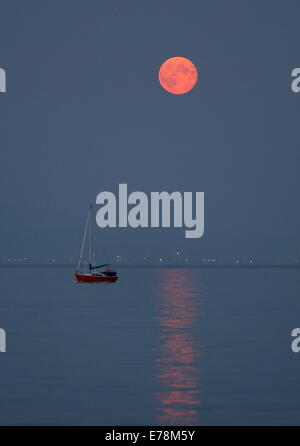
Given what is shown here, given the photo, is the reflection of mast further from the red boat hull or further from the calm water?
the red boat hull

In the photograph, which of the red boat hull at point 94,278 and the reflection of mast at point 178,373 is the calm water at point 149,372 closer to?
the reflection of mast at point 178,373

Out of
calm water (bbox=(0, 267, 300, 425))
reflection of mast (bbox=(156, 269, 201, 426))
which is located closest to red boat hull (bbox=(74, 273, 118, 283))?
calm water (bbox=(0, 267, 300, 425))

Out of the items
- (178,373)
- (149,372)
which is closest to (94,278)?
(149,372)

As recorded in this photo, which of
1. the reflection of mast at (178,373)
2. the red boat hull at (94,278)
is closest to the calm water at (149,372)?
the reflection of mast at (178,373)

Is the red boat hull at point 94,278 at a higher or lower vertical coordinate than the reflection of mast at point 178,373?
higher

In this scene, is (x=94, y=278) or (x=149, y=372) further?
(x=94, y=278)

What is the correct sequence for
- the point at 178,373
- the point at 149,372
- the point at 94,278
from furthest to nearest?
the point at 94,278, the point at 149,372, the point at 178,373

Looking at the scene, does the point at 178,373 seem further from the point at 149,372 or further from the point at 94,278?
the point at 94,278

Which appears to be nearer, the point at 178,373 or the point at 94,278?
the point at 178,373

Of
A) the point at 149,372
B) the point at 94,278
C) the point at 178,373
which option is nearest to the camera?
the point at 178,373

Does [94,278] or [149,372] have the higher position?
[94,278]

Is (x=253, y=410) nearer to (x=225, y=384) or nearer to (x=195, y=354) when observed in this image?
(x=225, y=384)

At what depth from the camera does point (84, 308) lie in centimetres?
9812
